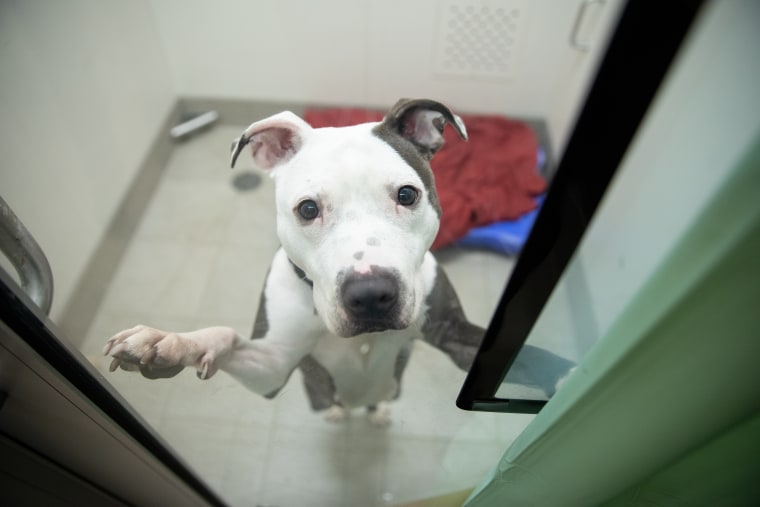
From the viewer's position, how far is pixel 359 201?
55 cm

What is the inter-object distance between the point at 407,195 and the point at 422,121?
0.10 meters

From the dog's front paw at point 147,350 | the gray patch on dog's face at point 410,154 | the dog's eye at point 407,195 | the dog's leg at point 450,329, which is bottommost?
the dog's leg at point 450,329

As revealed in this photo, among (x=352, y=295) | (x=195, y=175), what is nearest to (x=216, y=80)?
(x=195, y=175)

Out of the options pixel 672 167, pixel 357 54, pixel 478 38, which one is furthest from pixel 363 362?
pixel 357 54

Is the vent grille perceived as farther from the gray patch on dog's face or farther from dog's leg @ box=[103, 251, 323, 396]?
dog's leg @ box=[103, 251, 323, 396]

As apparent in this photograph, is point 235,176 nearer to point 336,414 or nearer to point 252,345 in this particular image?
point 252,345

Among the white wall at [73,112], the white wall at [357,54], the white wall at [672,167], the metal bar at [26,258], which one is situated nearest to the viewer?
the white wall at [672,167]

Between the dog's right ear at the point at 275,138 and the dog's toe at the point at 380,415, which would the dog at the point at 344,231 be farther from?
the dog's toe at the point at 380,415

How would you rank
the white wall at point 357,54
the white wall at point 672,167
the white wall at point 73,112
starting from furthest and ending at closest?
1. the white wall at point 357,54
2. the white wall at point 73,112
3. the white wall at point 672,167

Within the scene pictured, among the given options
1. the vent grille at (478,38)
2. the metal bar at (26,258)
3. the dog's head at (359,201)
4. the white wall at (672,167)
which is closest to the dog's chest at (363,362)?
the dog's head at (359,201)

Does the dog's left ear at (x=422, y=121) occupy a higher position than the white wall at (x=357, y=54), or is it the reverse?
the dog's left ear at (x=422, y=121)

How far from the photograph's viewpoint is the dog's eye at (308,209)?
565mm

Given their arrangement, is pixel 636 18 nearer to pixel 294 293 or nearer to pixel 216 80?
pixel 294 293

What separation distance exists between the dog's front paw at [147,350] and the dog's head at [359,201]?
191 millimetres
